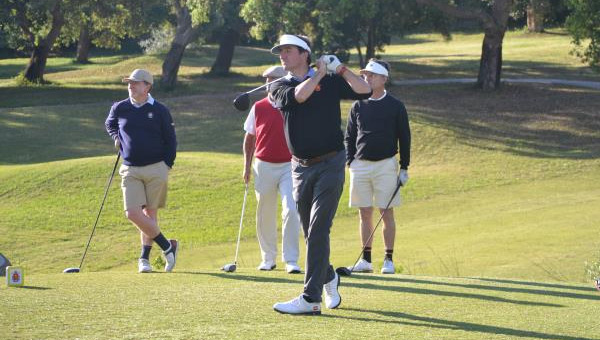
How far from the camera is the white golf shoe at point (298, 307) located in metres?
8.08

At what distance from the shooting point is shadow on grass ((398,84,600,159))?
29538mm

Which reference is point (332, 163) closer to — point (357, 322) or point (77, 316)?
point (357, 322)

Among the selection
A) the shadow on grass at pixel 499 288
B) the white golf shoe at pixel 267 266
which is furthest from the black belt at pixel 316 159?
the white golf shoe at pixel 267 266

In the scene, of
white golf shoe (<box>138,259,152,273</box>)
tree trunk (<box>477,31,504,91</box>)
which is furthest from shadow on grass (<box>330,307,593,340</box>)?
tree trunk (<box>477,31,504,91</box>)

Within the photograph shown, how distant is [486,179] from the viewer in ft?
80.9

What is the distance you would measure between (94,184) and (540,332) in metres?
15.7

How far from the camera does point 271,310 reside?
Result: 8.26 metres

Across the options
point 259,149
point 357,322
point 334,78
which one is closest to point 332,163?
point 334,78

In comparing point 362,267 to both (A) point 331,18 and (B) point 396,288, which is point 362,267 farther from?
(A) point 331,18

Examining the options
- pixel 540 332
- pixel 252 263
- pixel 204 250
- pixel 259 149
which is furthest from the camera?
pixel 204 250

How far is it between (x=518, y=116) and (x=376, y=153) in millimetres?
22332

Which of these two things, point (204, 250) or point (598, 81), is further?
point (598, 81)

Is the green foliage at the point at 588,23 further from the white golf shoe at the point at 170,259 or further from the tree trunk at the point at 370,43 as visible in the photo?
the white golf shoe at the point at 170,259

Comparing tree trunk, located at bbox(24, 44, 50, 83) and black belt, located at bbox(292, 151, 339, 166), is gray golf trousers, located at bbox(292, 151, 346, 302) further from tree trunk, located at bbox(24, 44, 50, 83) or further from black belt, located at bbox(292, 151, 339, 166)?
tree trunk, located at bbox(24, 44, 50, 83)
